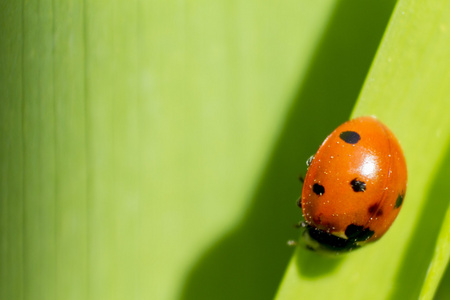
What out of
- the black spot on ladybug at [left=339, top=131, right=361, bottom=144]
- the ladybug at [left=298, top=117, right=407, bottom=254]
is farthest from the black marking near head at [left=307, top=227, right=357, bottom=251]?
the black spot on ladybug at [left=339, top=131, right=361, bottom=144]

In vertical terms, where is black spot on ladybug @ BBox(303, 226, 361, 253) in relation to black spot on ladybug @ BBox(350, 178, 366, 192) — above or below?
below

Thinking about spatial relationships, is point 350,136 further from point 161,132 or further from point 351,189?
point 161,132

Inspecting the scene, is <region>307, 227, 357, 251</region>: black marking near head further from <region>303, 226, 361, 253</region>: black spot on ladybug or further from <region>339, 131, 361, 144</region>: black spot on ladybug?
<region>339, 131, 361, 144</region>: black spot on ladybug

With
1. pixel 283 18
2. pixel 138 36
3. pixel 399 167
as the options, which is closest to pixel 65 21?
pixel 138 36

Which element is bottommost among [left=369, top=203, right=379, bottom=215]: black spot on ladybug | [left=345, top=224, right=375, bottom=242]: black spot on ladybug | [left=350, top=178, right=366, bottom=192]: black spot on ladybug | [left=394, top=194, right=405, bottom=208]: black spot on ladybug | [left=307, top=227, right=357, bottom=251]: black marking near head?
[left=307, top=227, right=357, bottom=251]: black marking near head

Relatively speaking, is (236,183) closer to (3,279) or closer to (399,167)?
(399,167)

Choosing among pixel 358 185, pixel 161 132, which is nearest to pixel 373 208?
pixel 358 185

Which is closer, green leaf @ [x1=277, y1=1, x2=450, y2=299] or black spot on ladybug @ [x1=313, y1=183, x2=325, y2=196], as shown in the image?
green leaf @ [x1=277, y1=1, x2=450, y2=299]
